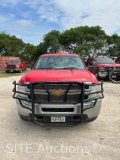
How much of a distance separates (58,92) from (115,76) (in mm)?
9229

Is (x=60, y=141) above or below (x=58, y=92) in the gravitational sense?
below

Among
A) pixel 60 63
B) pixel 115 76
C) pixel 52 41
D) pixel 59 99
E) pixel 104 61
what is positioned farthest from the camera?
pixel 52 41

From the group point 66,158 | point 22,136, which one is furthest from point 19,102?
point 66,158

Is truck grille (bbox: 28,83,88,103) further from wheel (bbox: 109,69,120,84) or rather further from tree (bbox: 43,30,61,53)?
tree (bbox: 43,30,61,53)

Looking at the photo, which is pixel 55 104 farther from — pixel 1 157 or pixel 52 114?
pixel 1 157

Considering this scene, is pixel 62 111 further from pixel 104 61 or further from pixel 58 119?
pixel 104 61

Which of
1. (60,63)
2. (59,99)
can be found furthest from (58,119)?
(60,63)

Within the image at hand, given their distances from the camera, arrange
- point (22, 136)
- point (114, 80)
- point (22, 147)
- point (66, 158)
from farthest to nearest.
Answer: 1. point (114, 80)
2. point (22, 136)
3. point (22, 147)
4. point (66, 158)

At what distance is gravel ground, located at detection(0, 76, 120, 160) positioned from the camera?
364cm

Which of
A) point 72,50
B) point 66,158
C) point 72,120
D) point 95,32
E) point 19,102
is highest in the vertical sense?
point 95,32

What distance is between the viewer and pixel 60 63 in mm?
6004

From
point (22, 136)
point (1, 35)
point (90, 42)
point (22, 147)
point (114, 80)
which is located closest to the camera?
point (22, 147)

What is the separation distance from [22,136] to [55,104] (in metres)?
1.05

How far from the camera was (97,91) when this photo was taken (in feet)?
14.6
